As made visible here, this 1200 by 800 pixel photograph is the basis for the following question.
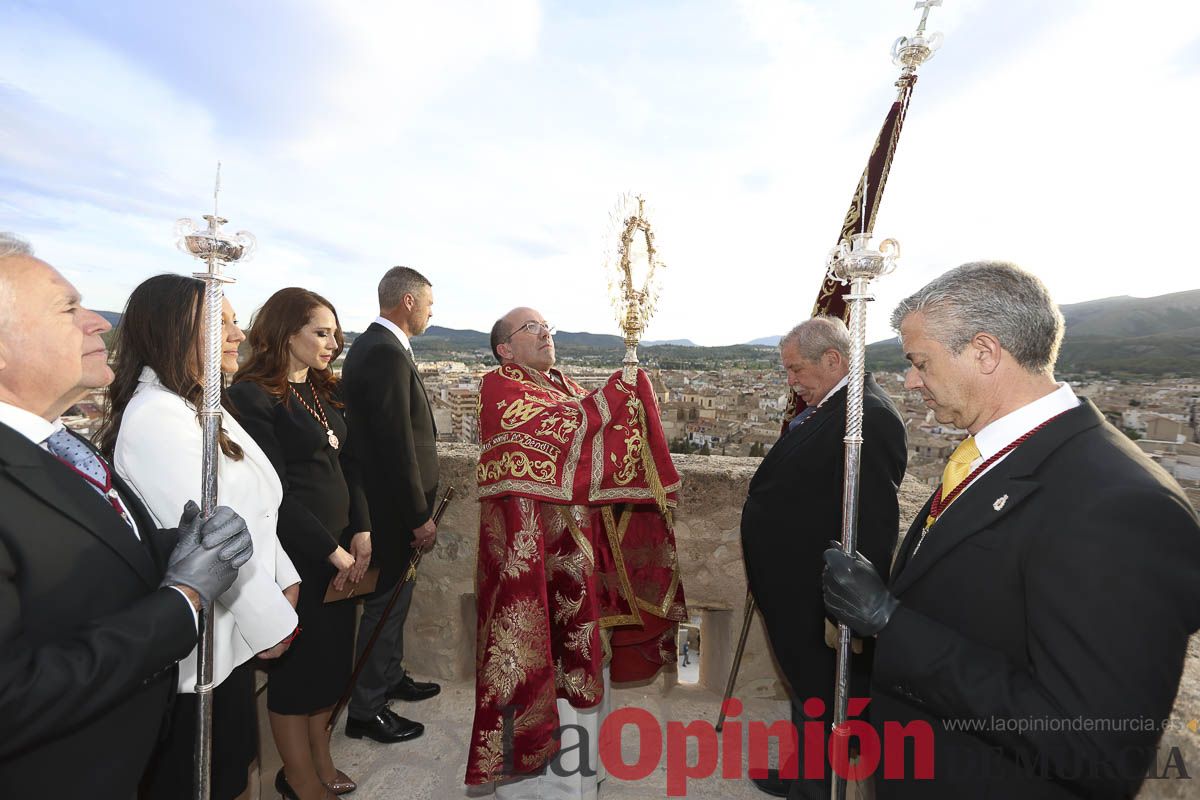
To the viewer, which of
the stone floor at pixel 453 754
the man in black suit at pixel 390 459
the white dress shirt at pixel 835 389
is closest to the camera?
the white dress shirt at pixel 835 389

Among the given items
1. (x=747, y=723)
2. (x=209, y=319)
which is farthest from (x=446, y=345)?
(x=209, y=319)

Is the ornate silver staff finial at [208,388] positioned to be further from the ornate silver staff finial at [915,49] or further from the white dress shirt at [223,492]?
the ornate silver staff finial at [915,49]

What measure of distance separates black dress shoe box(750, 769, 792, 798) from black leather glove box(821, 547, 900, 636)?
1.90 meters

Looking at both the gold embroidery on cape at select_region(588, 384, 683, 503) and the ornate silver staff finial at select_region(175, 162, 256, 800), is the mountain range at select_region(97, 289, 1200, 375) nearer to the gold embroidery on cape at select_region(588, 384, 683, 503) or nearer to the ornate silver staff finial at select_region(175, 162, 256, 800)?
the gold embroidery on cape at select_region(588, 384, 683, 503)

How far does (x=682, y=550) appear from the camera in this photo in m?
3.55

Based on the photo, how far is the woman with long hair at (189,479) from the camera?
1643 millimetres

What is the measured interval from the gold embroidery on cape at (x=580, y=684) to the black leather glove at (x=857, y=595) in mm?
1422

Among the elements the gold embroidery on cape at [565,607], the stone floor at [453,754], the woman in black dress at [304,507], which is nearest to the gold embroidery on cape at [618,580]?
the gold embroidery on cape at [565,607]

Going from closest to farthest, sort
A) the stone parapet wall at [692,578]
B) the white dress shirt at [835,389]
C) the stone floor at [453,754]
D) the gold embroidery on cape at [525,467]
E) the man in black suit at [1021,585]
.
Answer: the man in black suit at [1021,585]
the gold embroidery on cape at [525,467]
the white dress shirt at [835,389]
the stone floor at [453,754]
the stone parapet wall at [692,578]

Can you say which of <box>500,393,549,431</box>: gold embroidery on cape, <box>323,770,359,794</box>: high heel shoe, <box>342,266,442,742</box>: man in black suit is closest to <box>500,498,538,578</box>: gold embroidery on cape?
<box>500,393,549,431</box>: gold embroidery on cape

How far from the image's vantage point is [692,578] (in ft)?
11.6

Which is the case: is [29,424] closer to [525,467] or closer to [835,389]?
[525,467]

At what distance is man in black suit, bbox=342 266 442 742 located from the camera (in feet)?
9.64

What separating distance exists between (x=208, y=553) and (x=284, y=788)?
1.80 m
